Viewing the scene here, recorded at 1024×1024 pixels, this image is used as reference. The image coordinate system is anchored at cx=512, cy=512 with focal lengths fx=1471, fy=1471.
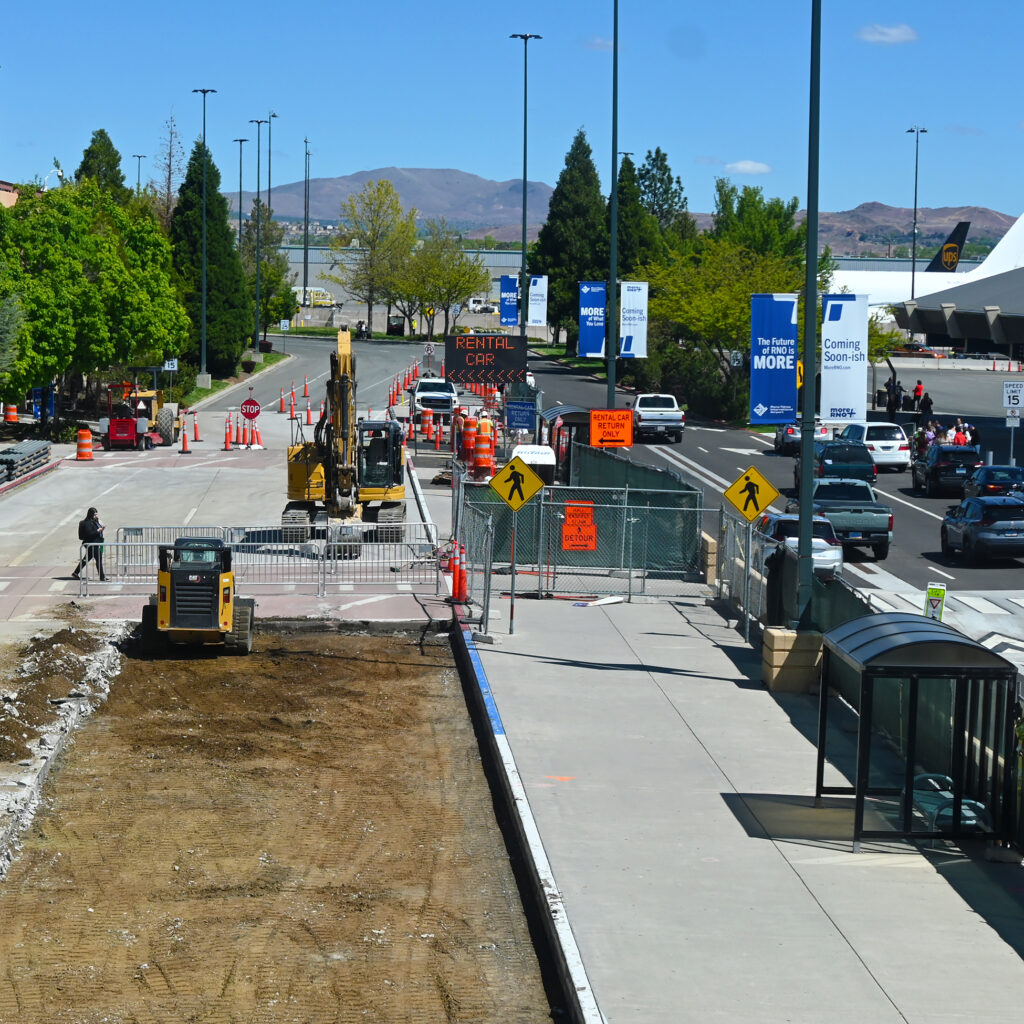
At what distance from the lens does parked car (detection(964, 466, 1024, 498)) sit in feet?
117

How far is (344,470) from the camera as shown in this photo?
3042cm

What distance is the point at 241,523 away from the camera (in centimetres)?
3469

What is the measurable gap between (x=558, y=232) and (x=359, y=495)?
69250 mm

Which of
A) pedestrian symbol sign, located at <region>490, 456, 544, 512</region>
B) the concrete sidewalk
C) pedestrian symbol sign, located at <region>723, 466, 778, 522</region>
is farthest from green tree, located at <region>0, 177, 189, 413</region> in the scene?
the concrete sidewalk

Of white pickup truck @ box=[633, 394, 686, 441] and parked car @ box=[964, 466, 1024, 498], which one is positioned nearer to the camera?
parked car @ box=[964, 466, 1024, 498]

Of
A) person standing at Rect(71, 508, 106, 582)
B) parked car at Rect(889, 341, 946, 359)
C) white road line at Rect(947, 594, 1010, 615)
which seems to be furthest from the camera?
parked car at Rect(889, 341, 946, 359)

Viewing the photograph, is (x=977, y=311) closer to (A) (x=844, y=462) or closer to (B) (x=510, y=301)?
(B) (x=510, y=301)

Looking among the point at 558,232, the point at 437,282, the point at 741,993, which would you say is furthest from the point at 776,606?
the point at 437,282

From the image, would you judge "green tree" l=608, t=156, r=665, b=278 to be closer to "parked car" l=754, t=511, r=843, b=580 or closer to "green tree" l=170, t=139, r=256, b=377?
"green tree" l=170, t=139, r=256, b=377

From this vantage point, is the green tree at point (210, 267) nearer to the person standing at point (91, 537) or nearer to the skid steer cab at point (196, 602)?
the person standing at point (91, 537)

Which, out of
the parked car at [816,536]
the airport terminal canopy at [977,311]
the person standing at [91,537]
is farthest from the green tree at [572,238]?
the person standing at [91,537]

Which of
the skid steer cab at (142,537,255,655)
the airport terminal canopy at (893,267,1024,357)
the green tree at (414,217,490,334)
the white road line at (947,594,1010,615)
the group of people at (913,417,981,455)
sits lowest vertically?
the white road line at (947,594,1010,615)

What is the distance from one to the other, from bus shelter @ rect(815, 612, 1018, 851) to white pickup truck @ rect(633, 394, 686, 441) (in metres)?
39.5

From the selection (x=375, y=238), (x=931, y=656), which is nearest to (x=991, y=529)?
(x=931, y=656)
